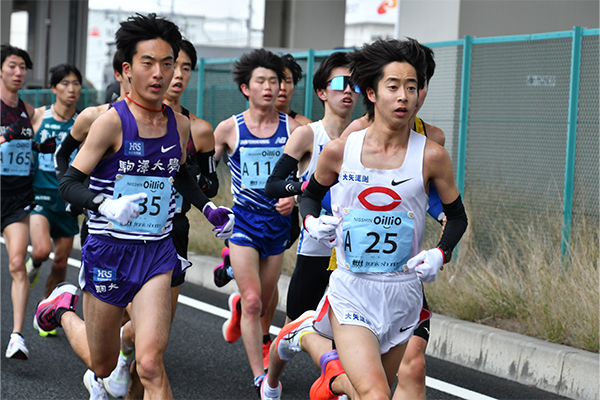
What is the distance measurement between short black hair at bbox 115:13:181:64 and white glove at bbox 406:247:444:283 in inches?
70.1

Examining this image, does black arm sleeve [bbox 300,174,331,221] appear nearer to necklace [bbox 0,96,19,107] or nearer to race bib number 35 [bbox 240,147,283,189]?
race bib number 35 [bbox 240,147,283,189]

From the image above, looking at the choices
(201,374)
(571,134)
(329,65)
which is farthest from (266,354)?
(571,134)

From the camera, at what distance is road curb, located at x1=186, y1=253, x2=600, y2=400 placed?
5445 mm

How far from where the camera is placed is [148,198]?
429 centimetres

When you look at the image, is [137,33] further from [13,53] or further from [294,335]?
[13,53]

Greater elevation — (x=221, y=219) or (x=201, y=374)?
(x=221, y=219)

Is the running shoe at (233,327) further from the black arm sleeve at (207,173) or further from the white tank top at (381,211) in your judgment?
the white tank top at (381,211)

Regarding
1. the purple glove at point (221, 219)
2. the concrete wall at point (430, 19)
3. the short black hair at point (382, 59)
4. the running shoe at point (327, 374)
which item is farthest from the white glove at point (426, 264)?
the concrete wall at point (430, 19)

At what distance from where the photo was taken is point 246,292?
588 cm

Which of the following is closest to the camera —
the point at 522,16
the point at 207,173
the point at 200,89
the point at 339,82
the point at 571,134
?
the point at 339,82

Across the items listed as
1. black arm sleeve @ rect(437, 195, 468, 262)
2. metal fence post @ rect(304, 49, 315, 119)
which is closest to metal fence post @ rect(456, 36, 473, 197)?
metal fence post @ rect(304, 49, 315, 119)

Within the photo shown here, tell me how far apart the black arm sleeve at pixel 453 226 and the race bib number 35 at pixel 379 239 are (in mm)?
189

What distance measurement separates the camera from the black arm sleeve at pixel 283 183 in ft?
16.6

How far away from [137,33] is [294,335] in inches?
70.8
